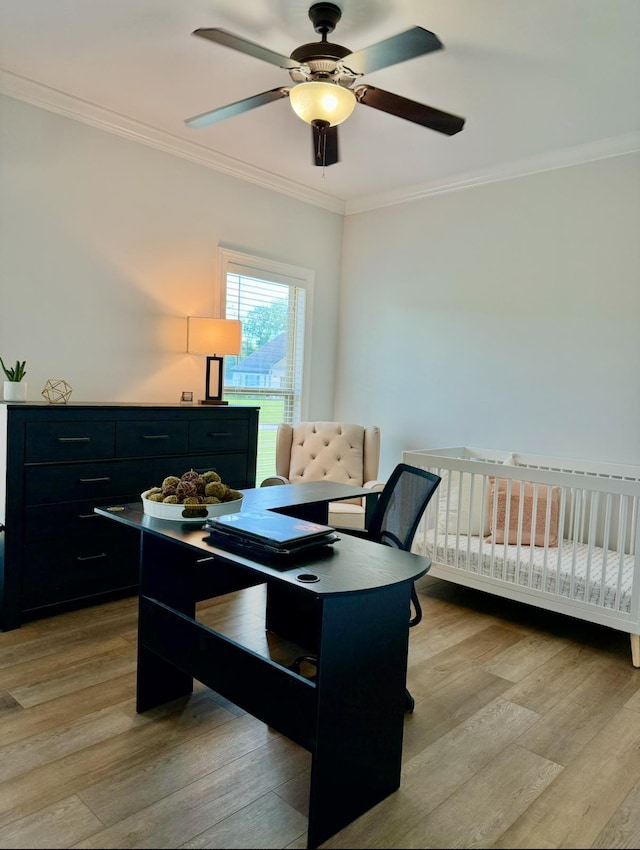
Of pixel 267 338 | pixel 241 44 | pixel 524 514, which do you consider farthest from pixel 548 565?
pixel 241 44

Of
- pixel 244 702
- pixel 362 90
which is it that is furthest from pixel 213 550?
pixel 362 90

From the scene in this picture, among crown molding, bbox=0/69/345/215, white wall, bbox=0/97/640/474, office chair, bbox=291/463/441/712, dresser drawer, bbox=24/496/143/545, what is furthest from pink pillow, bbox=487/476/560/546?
crown molding, bbox=0/69/345/215

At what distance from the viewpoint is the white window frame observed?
4191 mm

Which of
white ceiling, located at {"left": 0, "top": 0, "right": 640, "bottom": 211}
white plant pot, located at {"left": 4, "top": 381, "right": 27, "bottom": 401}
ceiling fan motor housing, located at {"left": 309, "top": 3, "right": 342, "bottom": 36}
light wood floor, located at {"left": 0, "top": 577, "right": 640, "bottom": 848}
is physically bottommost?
light wood floor, located at {"left": 0, "top": 577, "right": 640, "bottom": 848}

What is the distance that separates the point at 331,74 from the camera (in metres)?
2.38

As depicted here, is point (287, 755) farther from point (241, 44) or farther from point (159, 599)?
point (241, 44)

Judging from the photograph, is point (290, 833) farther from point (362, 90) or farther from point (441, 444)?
point (441, 444)

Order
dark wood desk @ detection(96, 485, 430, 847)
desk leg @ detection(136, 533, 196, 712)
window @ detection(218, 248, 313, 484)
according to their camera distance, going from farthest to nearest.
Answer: window @ detection(218, 248, 313, 484) → desk leg @ detection(136, 533, 196, 712) → dark wood desk @ detection(96, 485, 430, 847)

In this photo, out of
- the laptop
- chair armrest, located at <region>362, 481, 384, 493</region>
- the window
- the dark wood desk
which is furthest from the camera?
the window

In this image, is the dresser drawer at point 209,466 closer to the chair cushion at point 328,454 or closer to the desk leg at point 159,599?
the chair cushion at point 328,454

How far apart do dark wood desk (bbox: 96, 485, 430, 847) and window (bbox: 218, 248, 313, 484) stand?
252 centimetres

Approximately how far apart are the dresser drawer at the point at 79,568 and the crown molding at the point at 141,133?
2.39 metres

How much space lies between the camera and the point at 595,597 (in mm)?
2844

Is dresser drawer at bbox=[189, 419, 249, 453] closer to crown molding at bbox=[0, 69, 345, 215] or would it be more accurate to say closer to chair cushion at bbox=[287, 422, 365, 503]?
chair cushion at bbox=[287, 422, 365, 503]
